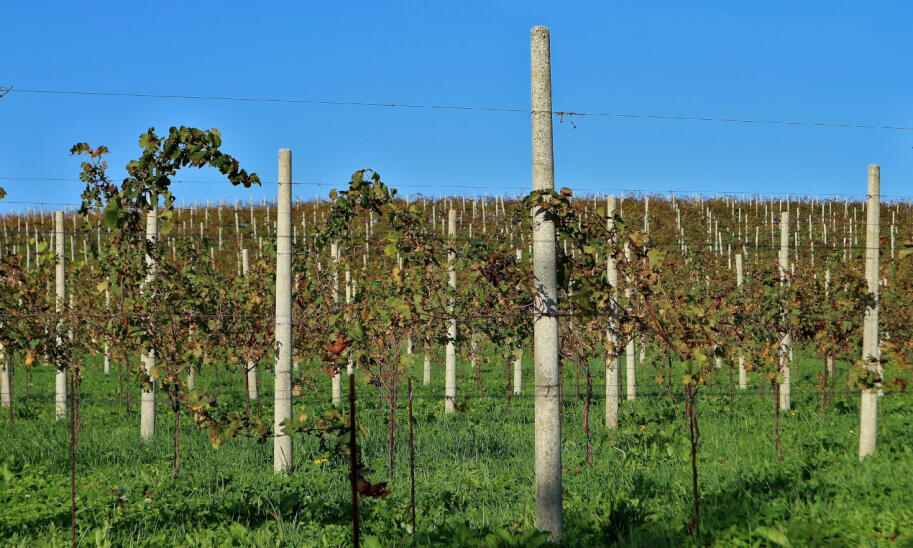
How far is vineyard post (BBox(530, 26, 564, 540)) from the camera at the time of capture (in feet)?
21.0

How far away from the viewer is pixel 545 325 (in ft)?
21.1

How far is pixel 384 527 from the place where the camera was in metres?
7.20

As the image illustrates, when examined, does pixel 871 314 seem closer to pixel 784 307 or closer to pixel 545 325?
pixel 784 307

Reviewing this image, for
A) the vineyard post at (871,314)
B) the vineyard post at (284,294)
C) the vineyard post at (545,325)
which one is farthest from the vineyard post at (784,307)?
the vineyard post at (284,294)

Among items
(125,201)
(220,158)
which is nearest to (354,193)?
(220,158)

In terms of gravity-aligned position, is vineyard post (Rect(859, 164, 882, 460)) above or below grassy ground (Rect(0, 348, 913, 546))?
above

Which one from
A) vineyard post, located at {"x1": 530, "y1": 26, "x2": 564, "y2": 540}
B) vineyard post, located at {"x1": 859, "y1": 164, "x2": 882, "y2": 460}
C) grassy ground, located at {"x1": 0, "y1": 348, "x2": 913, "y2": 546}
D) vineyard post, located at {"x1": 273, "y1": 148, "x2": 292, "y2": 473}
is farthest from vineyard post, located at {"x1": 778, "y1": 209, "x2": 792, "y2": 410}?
vineyard post, located at {"x1": 273, "y1": 148, "x2": 292, "y2": 473}

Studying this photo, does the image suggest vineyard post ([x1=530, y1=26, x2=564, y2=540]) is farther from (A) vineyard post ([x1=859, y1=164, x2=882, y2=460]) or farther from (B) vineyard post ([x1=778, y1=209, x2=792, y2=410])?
(B) vineyard post ([x1=778, y1=209, x2=792, y2=410])

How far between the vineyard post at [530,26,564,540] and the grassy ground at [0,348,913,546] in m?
0.40

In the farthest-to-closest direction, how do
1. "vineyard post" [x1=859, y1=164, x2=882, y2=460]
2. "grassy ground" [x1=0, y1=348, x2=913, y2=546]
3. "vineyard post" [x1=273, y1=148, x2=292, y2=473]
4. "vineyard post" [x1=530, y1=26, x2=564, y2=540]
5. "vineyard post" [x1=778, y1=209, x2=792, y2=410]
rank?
"vineyard post" [x1=778, y1=209, x2=792, y2=410], "vineyard post" [x1=859, y1=164, x2=882, y2=460], "vineyard post" [x1=273, y1=148, x2=292, y2=473], "grassy ground" [x1=0, y1=348, x2=913, y2=546], "vineyard post" [x1=530, y1=26, x2=564, y2=540]

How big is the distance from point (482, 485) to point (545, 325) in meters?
3.25

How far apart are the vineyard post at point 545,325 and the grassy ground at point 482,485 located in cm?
40

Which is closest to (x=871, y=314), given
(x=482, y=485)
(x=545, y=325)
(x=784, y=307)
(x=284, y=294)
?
(x=784, y=307)

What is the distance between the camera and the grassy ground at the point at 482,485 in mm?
6871
